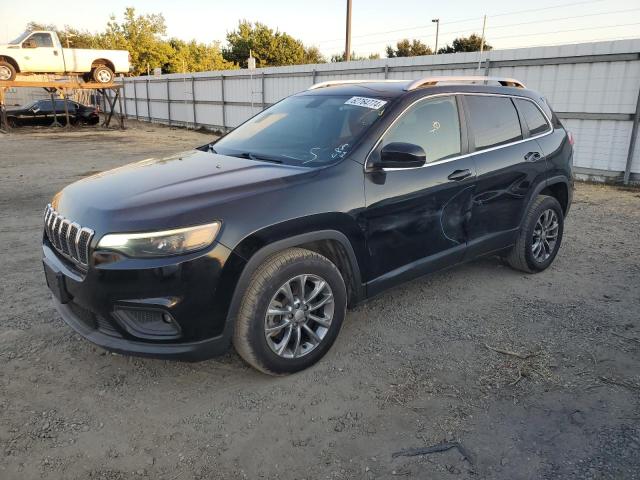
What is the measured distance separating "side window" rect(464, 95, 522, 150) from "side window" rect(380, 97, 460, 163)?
0.22 metres

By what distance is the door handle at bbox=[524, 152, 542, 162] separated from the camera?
4395mm

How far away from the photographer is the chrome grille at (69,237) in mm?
2668

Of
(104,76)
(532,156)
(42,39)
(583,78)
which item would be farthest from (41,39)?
(532,156)

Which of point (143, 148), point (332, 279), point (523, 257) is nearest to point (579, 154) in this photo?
point (523, 257)

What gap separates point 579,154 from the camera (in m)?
9.76

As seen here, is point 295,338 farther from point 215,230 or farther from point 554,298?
point 554,298

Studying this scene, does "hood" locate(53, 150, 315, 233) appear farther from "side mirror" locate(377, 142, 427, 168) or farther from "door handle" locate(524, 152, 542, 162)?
"door handle" locate(524, 152, 542, 162)

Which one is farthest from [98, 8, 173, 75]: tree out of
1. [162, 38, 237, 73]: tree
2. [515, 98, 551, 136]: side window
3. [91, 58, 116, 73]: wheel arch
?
[515, 98, 551, 136]: side window

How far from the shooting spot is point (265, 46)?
173 feet

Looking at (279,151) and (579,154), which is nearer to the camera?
(279,151)

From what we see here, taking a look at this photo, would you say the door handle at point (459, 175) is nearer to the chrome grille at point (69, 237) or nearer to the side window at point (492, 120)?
the side window at point (492, 120)

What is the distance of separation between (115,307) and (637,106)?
31.3 feet

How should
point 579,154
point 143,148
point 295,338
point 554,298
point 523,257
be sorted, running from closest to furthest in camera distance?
point 295,338 → point 554,298 → point 523,257 → point 579,154 → point 143,148

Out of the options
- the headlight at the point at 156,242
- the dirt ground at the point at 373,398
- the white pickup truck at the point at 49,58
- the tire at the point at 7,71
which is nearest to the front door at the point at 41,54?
the white pickup truck at the point at 49,58
